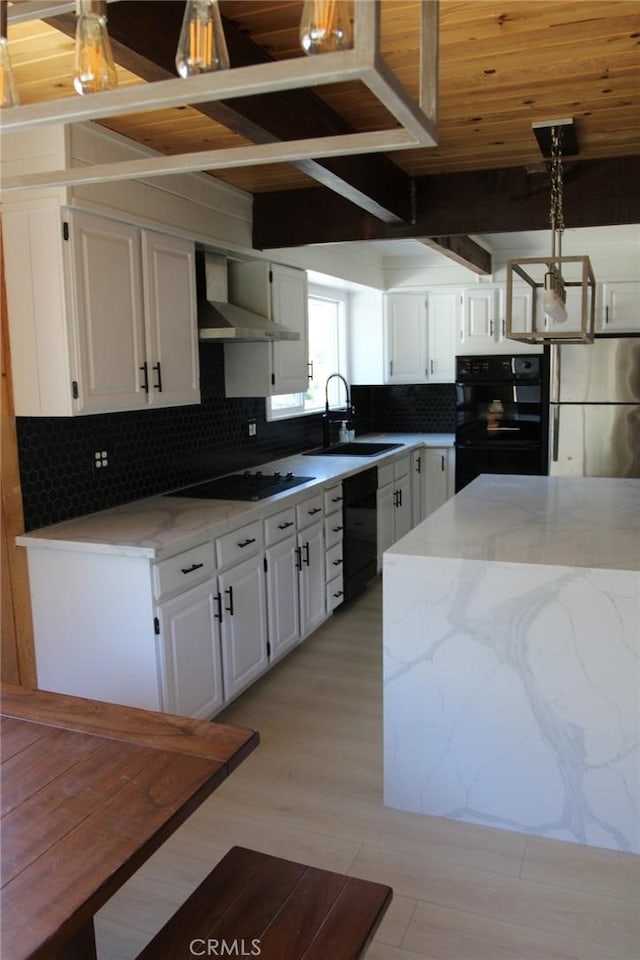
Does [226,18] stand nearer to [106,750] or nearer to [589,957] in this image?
[106,750]

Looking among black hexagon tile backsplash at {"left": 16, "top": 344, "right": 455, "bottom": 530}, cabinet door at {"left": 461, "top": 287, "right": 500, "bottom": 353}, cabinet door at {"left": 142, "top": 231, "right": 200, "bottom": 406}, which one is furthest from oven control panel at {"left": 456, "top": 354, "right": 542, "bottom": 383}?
cabinet door at {"left": 142, "top": 231, "right": 200, "bottom": 406}

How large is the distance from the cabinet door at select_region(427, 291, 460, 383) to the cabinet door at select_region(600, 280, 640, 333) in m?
1.23

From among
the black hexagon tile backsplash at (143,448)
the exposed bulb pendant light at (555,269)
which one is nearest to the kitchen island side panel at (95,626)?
the black hexagon tile backsplash at (143,448)

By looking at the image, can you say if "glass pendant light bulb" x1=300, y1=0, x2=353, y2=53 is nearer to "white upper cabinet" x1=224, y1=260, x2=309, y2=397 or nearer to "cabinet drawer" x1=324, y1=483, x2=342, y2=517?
"white upper cabinet" x1=224, y1=260, x2=309, y2=397

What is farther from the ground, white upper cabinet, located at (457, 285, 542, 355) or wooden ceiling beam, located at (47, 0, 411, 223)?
→ wooden ceiling beam, located at (47, 0, 411, 223)

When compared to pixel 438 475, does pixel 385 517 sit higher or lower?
lower

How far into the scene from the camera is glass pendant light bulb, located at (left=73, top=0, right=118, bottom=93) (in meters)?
1.12

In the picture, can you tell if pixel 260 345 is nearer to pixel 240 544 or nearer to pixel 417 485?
pixel 240 544

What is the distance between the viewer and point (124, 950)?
209 centimetres

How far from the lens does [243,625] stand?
11.4 ft

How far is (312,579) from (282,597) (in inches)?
16.0

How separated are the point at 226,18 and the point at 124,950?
8.53 feet

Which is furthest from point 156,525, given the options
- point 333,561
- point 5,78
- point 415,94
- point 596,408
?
point 596,408

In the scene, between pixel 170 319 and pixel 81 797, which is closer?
pixel 81 797
